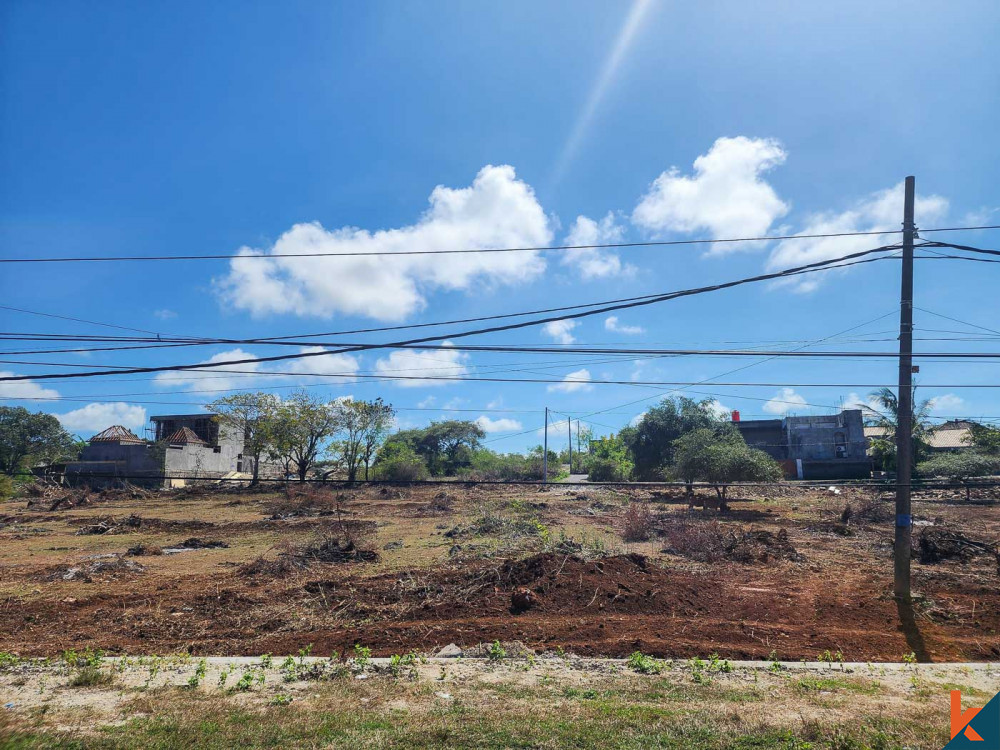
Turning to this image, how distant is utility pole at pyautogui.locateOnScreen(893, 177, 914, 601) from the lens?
10977 mm

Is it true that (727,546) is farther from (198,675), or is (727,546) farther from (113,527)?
(113,527)

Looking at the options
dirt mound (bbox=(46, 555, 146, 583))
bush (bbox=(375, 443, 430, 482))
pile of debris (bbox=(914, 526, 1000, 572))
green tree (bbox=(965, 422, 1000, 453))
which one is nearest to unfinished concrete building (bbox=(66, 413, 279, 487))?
bush (bbox=(375, 443, 430, 482))

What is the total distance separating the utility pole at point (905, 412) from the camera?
36.0 ft

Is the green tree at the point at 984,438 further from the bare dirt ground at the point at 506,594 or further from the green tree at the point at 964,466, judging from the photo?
the bare dirt ground at the point at 506,594

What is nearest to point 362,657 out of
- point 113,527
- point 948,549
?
point 948,549

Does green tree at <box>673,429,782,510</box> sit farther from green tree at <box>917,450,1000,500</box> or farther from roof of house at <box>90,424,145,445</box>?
roof of house at <box>90,424,145,445</box>

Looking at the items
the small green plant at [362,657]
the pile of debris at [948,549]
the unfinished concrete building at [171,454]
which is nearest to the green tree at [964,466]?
the pile of debris at [948,549]

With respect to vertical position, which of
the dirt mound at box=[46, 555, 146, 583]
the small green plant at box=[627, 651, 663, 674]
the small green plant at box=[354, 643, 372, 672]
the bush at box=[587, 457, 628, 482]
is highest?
the small green plant at box=[354, 643, 372, 672]

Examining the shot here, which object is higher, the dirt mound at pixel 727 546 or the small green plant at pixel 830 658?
the small green plant at pixel 830 658

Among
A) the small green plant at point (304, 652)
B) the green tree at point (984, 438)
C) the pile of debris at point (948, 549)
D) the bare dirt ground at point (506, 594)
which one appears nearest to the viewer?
the small green plant at point (304, 652)

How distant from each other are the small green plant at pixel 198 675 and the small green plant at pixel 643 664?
5.47 m

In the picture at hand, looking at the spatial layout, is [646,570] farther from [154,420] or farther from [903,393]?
[154,420]

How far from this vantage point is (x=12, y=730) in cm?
564

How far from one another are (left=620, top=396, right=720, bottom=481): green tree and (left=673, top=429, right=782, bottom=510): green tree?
17.4 metres
